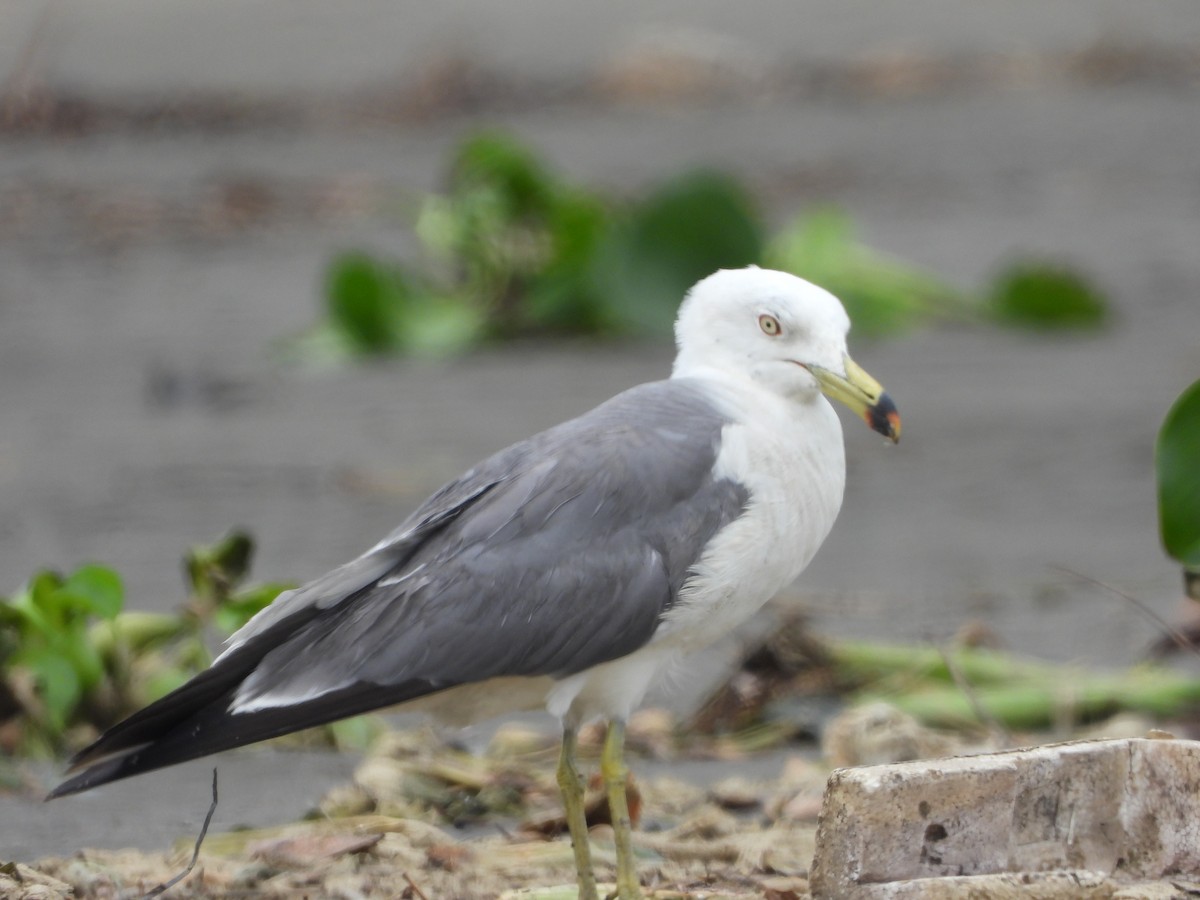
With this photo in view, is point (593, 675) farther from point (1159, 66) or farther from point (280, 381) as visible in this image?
point (1159, 66)

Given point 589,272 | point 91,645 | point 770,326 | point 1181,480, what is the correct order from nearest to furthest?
point 770,326 < point 1181,480 < point 91,645 < point 589,272

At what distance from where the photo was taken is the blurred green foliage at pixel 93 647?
188 inches

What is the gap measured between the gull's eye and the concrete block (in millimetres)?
1071

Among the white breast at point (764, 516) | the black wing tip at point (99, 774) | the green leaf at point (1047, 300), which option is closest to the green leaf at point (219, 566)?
the black wing tip at point (99, 774)

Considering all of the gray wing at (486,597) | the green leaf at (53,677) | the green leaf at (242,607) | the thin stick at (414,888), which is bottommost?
A: the thin stick at (414,888)

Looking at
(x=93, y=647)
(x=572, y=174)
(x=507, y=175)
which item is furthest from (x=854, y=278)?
(x=93, y=647)

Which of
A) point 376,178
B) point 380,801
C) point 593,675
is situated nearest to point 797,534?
point 593,675

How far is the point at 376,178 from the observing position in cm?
1509

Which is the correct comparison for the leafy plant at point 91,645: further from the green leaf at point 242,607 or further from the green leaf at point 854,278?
the green leaf at point 854,278

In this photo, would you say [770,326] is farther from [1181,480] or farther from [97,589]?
[97,589]

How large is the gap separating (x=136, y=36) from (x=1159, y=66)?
9158 mm

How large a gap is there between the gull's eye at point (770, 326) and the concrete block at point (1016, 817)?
1.07 metres

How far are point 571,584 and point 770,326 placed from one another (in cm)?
69

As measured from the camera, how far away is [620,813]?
12.1 feet
